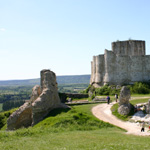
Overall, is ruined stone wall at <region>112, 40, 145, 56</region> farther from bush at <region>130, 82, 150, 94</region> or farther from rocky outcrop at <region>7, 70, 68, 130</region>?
rocky outcrop at <region>7, 70, 68, 130</region>

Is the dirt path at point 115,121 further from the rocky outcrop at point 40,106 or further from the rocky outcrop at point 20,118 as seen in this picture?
the rocky outcrop at point 20,118

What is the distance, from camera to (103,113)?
88.7ft

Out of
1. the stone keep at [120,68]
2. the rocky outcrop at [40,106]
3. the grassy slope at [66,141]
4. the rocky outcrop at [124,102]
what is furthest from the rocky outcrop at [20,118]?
the stone keep at [120,68]

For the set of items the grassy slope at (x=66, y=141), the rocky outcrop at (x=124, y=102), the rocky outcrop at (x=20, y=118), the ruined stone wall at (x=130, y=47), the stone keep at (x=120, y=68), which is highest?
the ruined stone wall at (x=130, y=47)

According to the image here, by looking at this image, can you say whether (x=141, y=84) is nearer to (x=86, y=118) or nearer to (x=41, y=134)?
(x=86, y=118)

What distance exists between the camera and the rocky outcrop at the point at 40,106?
25.0m

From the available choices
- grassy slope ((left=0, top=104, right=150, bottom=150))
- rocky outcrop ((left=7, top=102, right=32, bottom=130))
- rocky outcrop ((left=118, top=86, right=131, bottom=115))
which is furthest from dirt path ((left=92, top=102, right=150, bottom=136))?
rocky outcrop ((left=7, top=102, right=32, bottom=130))

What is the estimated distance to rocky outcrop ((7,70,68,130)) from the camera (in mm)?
25031

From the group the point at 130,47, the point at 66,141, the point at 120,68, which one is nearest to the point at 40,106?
the point at 66,141

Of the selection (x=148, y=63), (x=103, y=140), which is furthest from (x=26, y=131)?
(x=148, y=63)

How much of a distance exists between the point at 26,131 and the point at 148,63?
120ft

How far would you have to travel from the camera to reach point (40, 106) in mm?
25031

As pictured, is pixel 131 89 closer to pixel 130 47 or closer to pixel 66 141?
pixel 130 47

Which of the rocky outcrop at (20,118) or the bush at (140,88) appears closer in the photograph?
the rocky outcrop at (20,118)
